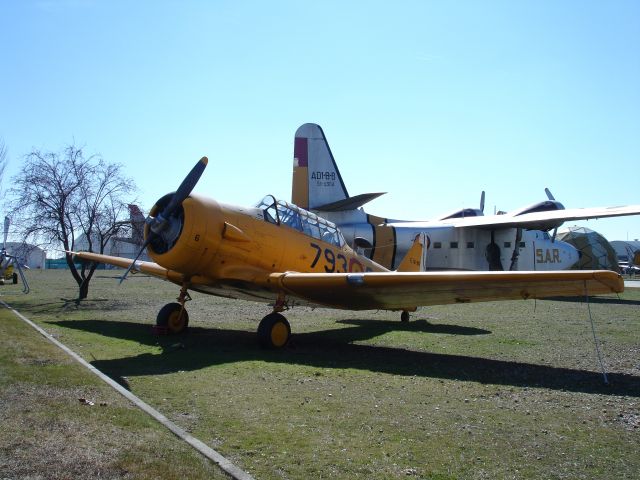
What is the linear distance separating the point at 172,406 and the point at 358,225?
20447 millimetres

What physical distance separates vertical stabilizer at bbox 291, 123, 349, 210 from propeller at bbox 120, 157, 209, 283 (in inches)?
599

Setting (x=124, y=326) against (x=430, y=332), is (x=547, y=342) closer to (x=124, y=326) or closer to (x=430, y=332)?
(x=430, y=332)

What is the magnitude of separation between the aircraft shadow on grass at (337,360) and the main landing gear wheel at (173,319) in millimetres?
330

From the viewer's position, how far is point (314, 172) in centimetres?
2569

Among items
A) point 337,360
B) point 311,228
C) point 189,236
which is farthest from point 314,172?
point 337,360

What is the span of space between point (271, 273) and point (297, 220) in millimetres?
1701

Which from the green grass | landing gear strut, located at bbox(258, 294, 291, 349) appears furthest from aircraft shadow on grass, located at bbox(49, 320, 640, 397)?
the green grass

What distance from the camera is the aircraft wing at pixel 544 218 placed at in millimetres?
24328

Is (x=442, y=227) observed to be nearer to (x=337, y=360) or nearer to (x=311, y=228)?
(x=311, y=228)

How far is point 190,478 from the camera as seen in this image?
372 centimetres

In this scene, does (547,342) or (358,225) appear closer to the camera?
(547,342)

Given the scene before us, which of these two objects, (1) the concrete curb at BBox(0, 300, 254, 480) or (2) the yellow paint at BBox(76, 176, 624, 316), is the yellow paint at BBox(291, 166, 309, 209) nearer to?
(2) the yellow paint at BBox(76, 176, 624, 316)

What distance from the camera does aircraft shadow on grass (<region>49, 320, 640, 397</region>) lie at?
7.59 m

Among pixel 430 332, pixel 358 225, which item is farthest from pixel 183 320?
pixel 358 225
